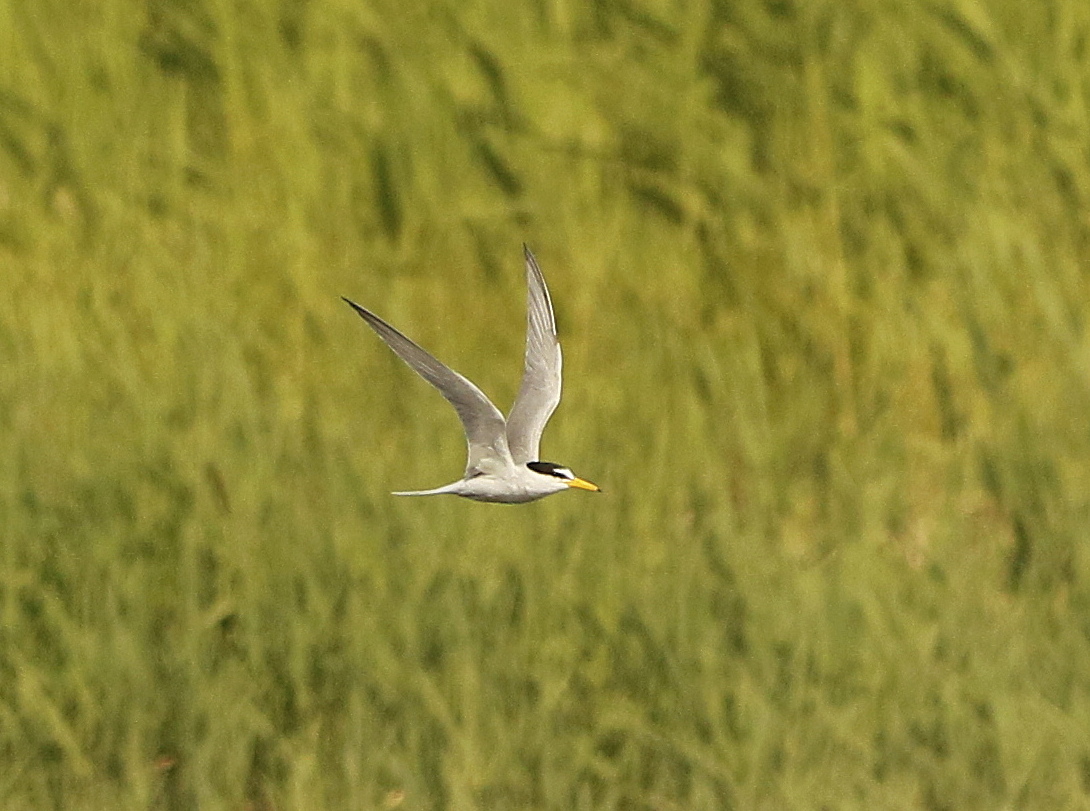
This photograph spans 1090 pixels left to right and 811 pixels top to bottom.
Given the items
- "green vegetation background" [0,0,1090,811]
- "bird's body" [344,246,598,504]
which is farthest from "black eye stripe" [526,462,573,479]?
"green vegetation background" [0,0,1090,811]

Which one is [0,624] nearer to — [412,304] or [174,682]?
[174,682]

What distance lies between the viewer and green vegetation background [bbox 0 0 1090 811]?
10.4 feet

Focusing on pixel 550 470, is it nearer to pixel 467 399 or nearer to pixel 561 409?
pixel 467 399

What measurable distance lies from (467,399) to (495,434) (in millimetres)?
67

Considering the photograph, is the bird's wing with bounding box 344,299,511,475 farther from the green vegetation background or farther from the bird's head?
the green vegetation background

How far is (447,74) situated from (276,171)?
46cm

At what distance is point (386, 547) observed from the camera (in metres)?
3.46

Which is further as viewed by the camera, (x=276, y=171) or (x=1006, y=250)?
(x=276, y=171)

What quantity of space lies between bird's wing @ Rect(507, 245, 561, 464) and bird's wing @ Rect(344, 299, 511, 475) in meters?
0.06

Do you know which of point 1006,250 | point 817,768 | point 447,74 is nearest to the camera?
point 817,768

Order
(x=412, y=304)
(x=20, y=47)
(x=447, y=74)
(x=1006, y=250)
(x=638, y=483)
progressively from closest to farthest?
1. (x=638, y=483)
2. (x=1006, y=250)
3. (x=412, y=304)
4. (x=447, y=74)
5. (x=20, y=47)

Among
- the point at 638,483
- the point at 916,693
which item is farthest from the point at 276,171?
the point at 916,693

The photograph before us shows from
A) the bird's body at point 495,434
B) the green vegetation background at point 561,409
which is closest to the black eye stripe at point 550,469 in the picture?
the bird's body at point 495,434

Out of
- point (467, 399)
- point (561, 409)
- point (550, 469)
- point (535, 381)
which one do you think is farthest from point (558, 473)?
point (561, 409)
